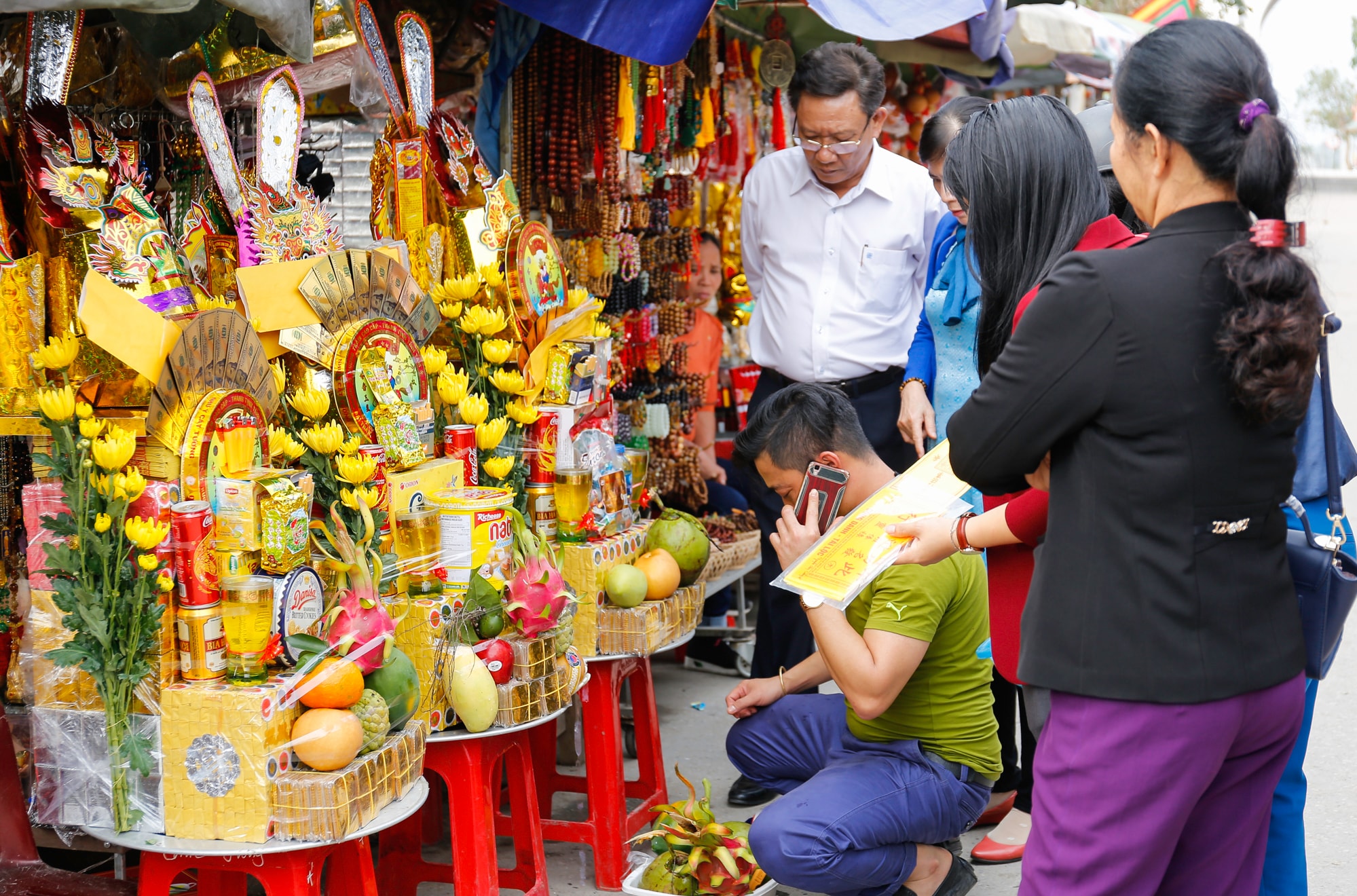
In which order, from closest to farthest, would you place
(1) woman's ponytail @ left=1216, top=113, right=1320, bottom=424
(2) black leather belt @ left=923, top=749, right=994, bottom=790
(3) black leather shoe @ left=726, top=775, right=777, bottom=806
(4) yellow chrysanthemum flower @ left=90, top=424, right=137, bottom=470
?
1. (1) woman's ponytail @ left=1216, top=113, right=1320, bottom=424
2. (4) yellow chrysanthemum flower @ left=90, top=424, right=137, bottom=470
3. (2) black leather belt @ left=923, top=749, right=994, bottom=790
4. (3) black leather shoe @ left=726, top=775, right=777, bottom=806

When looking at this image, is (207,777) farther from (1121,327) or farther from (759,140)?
(759,140)

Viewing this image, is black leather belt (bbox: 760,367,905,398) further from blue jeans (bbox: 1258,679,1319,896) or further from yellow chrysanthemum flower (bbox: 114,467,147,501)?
yellow chrysanthemum flower (bbox: 114,467,147,501)

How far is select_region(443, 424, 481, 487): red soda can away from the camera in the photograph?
269 cm

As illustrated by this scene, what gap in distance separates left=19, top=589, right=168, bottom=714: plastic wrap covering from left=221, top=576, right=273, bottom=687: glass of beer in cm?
10

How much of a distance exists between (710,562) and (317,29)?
2299mm

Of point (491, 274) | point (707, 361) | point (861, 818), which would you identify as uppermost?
point (491, 274)

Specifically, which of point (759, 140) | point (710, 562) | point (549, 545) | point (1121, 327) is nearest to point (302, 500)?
point (549, 545)

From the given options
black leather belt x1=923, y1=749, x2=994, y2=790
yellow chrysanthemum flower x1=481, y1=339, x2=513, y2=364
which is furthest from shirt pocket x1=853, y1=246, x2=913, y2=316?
black leather belt x1=923, y1=749, x2=994, y2=790

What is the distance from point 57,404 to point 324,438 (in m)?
0.47

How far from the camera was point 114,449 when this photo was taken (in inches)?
75.7

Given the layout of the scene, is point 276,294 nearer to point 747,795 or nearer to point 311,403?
point 311,403

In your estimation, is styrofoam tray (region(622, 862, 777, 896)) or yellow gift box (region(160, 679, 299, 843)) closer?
yellow gift box (region(160, 679, 299, 843))

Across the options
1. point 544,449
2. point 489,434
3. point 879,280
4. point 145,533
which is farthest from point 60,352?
point 879,280

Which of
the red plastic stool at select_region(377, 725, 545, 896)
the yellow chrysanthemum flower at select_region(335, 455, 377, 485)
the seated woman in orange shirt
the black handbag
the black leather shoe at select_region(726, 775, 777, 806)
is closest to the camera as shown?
the black handbag
